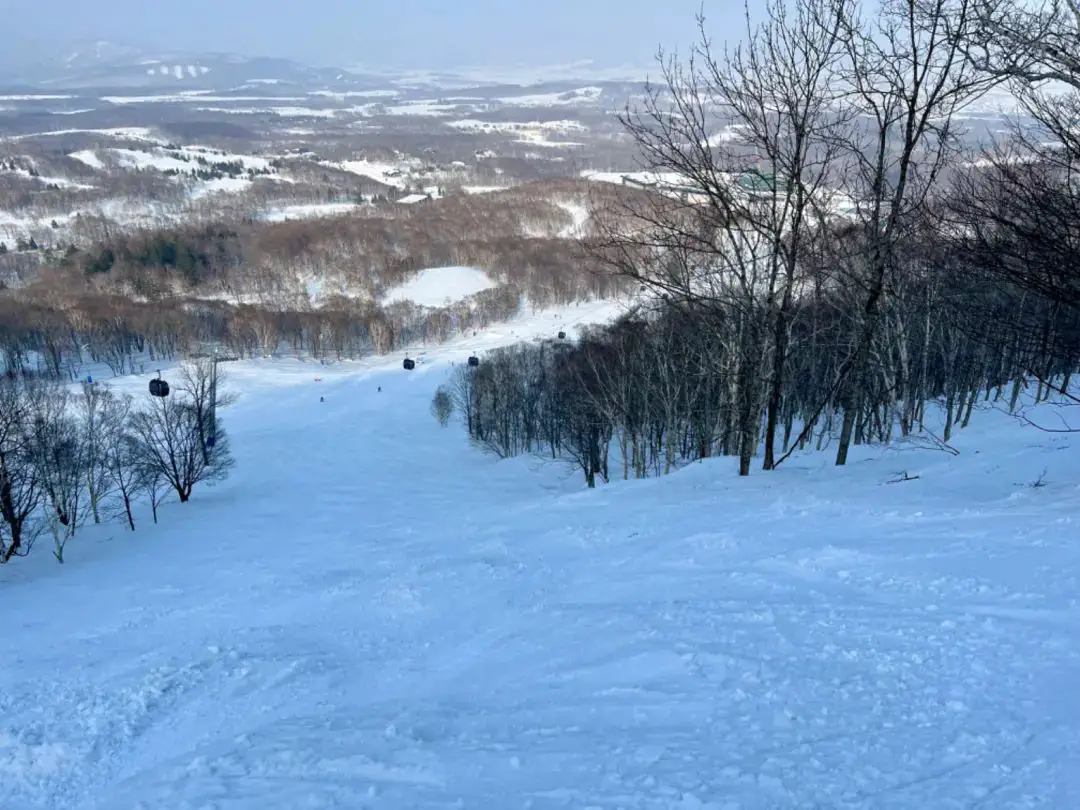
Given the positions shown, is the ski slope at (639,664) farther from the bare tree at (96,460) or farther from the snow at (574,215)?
the snow at (574,215)

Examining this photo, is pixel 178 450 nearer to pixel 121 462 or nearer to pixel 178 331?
pixel 121 462

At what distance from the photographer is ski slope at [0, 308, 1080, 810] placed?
333 centimetres

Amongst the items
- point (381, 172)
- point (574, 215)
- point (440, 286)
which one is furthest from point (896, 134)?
point (381, 172)

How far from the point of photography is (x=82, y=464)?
81.1ft

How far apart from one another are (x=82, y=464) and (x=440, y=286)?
296ft

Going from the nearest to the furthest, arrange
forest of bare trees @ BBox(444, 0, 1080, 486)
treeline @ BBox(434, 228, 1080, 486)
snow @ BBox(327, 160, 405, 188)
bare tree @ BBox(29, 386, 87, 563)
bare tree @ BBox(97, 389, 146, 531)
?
forest of bare trees @ BBox(444, 0, 1080, 486)
treeline @ BBox(434, 228, 1080, 486)
bare tree @ BBox(29, 386, 87, 563)
bare tree @ BBox(97, 389, 146, 531)
snow @ BBox(327, 160, 405, 188)

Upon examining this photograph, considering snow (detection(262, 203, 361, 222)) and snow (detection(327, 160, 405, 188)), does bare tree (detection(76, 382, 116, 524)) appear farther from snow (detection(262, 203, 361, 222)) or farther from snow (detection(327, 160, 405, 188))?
snow (detection(327, 160, 405, 188))

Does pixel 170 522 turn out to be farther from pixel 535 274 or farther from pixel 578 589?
pixel 535 274

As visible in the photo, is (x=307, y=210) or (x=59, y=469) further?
(x=307, y=210)

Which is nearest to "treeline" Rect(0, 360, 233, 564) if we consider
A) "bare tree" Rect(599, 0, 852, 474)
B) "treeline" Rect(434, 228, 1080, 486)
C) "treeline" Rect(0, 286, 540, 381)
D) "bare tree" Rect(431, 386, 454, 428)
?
"bare tree" Rect(431, 386, 454, 428)

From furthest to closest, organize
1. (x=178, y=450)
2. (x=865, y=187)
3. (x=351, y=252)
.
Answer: (x=351, y=252) → (x=178, y=450) → (x=865, y=187)

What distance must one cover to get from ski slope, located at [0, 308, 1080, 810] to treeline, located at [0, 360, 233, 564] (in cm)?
1325

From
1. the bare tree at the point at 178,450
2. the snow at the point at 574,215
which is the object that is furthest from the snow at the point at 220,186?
the bare tree at the point at 178,450

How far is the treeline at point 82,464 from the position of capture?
71.3 ft
